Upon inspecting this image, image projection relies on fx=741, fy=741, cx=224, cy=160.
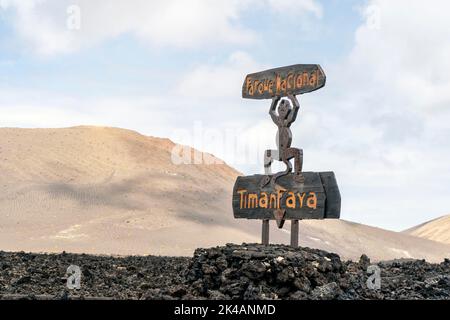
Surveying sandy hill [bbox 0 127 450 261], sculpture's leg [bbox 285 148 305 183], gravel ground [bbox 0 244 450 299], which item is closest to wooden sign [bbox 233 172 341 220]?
sculpture's leg [bbox 285 148 305 183]

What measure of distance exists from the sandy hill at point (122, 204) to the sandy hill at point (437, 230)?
26.3 metres

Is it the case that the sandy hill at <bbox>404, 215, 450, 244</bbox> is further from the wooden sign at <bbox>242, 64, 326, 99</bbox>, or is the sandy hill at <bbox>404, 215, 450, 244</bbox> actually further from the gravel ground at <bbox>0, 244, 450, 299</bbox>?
the wooden sign at <bbox>242, 64, 326, 99</bbox>

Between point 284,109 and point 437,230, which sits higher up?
point 437,230

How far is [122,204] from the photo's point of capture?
58.3 meters

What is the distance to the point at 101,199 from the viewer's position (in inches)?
2344

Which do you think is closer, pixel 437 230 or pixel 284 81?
pixel 284 81

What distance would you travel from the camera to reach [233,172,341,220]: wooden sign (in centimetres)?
1367

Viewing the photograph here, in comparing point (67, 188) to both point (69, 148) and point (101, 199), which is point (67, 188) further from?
point (69, 148)

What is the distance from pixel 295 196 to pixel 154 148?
65506mm

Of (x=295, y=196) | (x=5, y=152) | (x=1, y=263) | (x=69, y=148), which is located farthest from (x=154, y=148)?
(x=295, y=196)

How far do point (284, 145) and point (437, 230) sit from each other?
9573 centimetres

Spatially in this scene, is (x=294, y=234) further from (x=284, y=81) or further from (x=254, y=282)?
(x=284, y=81)

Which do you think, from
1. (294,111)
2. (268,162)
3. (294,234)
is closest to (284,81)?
(294,111)

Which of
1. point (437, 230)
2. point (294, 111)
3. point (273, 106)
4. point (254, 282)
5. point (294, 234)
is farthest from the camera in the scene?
point (437, 230)
